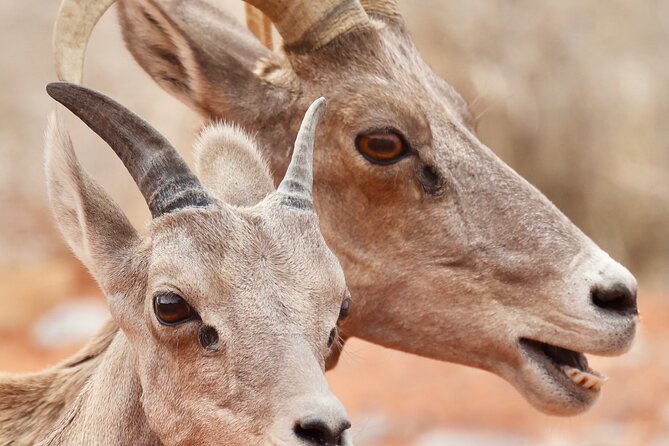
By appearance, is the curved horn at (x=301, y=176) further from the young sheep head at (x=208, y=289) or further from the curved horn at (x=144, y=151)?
the curved horn at (x=144, y=151)

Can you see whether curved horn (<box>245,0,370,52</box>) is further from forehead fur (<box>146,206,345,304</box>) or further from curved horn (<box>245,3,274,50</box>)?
forehead fur (<box>146,206,345,304</box>)

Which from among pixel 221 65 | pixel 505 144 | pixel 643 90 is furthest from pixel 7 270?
pixel 221 65

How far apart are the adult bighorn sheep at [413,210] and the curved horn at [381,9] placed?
35cm

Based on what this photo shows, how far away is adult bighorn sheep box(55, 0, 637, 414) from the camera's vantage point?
652 centimetres

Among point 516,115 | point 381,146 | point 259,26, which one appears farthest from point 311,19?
point 516,115

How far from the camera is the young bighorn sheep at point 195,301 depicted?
194 inches

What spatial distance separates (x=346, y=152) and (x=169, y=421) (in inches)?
84.5

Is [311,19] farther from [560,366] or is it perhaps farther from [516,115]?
[516,115]

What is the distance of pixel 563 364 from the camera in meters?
6.70

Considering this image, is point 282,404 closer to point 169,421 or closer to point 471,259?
point 169,421

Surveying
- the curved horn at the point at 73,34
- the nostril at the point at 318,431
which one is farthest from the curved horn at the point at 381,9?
the nostril at the point at 318,431

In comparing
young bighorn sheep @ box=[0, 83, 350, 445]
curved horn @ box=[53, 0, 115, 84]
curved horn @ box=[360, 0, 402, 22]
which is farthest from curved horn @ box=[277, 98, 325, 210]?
curved horn @ box=[360, 0, 402, 22]

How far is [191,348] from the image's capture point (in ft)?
16.7

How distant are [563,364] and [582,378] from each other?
0.40ft
